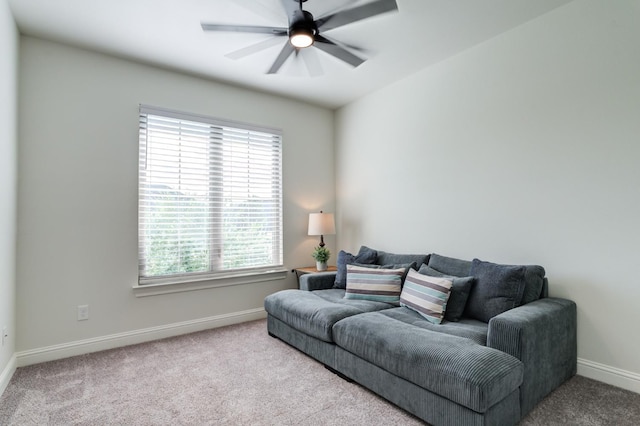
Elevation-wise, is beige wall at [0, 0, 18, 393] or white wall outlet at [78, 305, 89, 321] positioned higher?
beige wall at [0, 0, 18, 393]

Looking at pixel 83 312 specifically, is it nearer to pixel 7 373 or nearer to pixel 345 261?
pixel 7 373

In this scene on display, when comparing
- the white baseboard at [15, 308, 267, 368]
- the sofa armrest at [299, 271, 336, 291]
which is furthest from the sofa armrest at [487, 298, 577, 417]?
the white baseboard at [15, 308, 267, 368]

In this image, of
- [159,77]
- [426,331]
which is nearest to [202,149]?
[159,77]

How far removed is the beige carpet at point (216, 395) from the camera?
1.97 m

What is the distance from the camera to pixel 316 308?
2762 mm

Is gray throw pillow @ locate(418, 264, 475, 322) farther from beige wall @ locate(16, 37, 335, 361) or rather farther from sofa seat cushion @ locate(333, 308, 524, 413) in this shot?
beige wall @ locate(16, 37, 335, 361)

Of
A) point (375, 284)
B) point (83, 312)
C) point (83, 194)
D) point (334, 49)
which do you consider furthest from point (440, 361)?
point (83, 194)

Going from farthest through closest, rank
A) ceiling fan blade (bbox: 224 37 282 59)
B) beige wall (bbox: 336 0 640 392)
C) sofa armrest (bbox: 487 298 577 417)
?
1. ceiling fan blade (bbox: 224 37 282 59)
2. beige wall (bbox: 336 0 640 392)
3. sofa armrest (bbox: 487 298 577 417)

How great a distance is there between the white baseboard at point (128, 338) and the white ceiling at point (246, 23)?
2.58 metres

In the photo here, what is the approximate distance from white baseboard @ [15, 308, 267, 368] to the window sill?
34 cm

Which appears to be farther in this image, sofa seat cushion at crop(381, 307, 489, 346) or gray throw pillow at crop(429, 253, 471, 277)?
gray throw pillow at crop(429, 253, 471, 277)

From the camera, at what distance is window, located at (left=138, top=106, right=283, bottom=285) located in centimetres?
336

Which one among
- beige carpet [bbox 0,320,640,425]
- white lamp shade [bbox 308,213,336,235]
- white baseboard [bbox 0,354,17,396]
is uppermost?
white lamp shade [bbox 308,213,336,235]

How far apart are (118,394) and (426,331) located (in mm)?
2076
